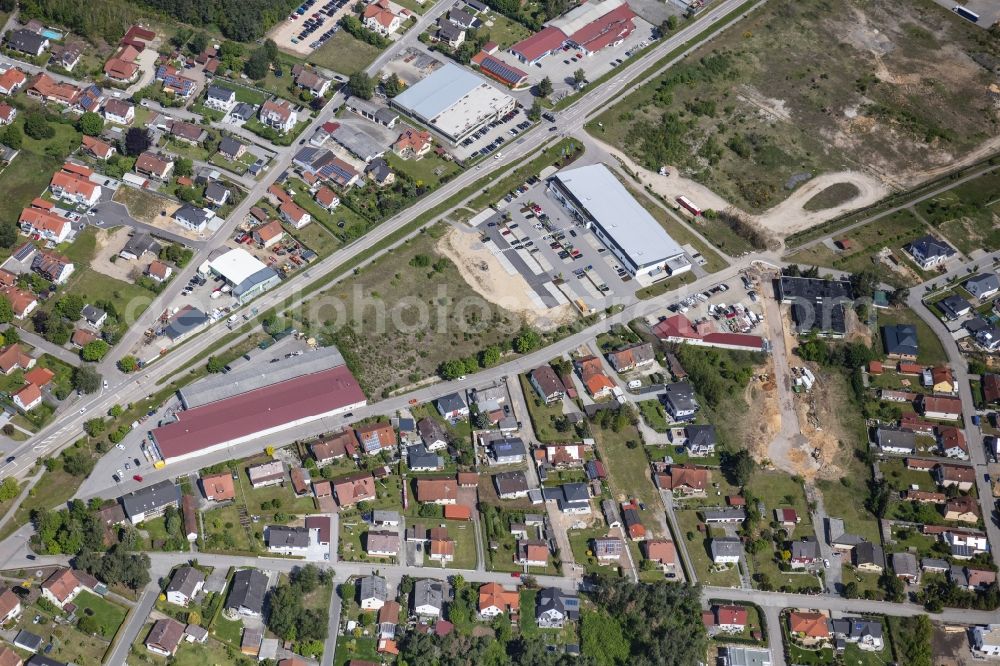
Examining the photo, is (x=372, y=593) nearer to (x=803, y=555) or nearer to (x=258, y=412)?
(x=258, y=412)

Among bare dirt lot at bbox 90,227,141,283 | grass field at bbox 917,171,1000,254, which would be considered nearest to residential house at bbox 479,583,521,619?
bare dirt lot at bbox 90,227,141,283

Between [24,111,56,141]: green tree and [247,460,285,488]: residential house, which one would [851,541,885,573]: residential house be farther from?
[24,111,56,141]: green tree

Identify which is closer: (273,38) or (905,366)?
(905,366)

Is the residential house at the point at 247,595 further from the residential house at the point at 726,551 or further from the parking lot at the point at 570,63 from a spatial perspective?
the parking lot at the point at 570,63

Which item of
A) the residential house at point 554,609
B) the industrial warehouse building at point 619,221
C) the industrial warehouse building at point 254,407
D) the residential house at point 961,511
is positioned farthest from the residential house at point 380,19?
the residential house at point 961,511

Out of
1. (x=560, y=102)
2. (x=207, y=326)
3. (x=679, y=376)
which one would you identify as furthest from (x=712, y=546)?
(x=560, y=102)

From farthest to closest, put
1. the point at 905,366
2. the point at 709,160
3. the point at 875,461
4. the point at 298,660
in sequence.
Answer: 1. the point at 709,160
2. the point at 905,366
3. the point at 875,461
4. the point at 298,660

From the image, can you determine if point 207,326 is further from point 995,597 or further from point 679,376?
point 995,597

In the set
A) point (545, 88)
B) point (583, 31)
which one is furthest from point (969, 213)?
point (583, 31)
